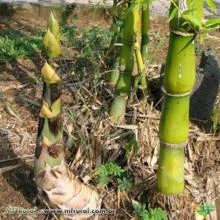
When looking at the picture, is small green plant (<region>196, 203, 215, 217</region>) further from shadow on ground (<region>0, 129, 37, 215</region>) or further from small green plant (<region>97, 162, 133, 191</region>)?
shadow on ground (<region>0, 129, 37, 215</region>)

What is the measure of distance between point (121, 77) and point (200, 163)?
0.60m

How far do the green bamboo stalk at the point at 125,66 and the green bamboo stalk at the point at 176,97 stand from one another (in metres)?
0.61

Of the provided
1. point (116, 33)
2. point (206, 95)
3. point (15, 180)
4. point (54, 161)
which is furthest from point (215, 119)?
point (15, 180)

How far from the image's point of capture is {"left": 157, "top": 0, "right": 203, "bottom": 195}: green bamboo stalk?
5.91 ft

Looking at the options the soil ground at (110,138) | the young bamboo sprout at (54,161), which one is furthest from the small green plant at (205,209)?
the young bamboo sprout at (54,161)

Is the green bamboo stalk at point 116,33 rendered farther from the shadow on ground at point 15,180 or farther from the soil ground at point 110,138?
the shadow on ground at point 15,180

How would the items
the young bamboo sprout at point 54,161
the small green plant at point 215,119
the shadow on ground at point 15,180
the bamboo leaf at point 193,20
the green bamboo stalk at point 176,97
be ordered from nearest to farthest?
the bamboo leaf at point 193,20, the green bamboo stalk at point 176,97, the young bamboo sprout at point 54,161, the shadow on ground at point 15,180, the small green plant at point 215,119

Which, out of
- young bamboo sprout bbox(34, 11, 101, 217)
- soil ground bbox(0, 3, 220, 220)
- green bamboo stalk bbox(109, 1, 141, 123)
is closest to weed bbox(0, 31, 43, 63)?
soil ground bbox(0, 3, 220, 220)

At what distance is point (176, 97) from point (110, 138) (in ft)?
2.40

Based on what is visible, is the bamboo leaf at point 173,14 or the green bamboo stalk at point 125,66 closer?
the bamboo leaf at point 173,14

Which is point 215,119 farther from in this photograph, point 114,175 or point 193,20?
point 193,20

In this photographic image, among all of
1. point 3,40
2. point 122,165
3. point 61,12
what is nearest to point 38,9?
point 61,12

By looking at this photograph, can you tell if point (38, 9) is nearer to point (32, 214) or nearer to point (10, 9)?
point (10, 9)

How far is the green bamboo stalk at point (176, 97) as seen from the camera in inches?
70.9
